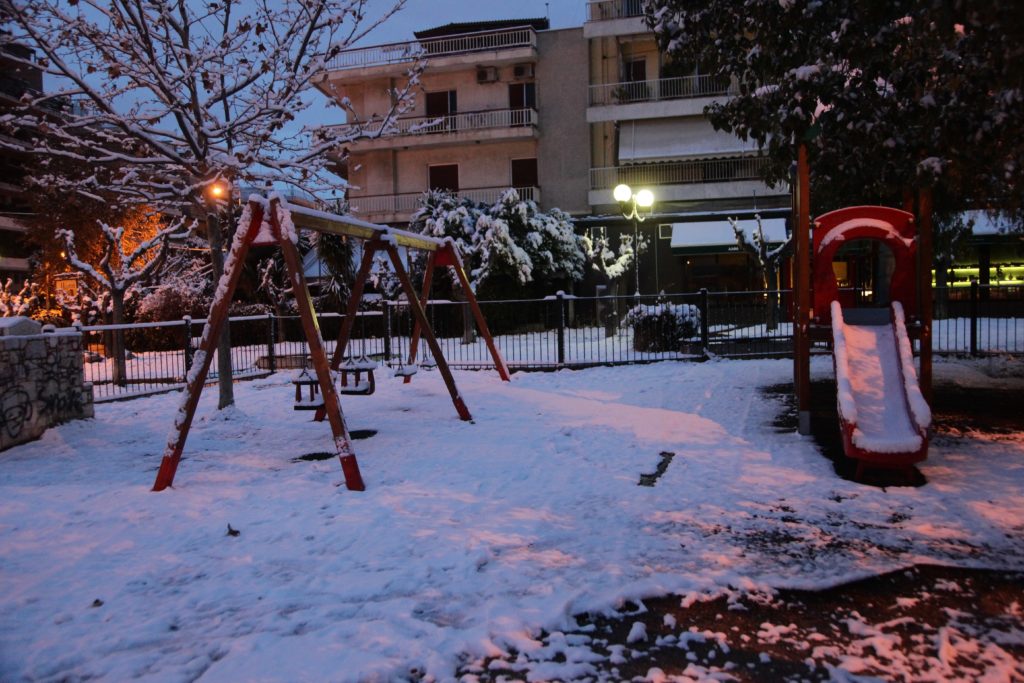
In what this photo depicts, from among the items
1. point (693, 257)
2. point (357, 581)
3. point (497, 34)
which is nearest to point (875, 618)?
point (357, 581)

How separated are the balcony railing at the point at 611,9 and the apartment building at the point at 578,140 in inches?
2.1

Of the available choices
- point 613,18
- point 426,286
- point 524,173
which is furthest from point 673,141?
point 426,286

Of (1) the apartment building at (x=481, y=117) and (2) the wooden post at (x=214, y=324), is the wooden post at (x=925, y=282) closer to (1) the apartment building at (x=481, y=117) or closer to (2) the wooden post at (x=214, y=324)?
(2) the wooden post at (x=214, y=324)

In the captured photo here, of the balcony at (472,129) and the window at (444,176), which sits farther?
the window at (444,176)

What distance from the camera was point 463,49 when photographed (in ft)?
94.6

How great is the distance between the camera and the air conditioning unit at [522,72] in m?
28.6

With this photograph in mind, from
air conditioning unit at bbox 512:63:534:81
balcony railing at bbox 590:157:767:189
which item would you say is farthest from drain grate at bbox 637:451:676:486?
air conditioning unit at bbox 512:63:534:81

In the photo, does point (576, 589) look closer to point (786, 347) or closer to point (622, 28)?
point (786, 347)

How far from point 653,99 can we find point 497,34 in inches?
274

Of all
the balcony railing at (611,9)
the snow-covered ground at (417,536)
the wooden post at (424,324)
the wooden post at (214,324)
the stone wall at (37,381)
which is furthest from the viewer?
the balcony railing at (611,9)

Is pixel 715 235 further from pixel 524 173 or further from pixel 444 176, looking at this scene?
pixel 444 176

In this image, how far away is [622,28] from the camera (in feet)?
86.0

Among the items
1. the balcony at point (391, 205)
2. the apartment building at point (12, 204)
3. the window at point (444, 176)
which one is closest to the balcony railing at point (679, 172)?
the balcony at point (391, 205)

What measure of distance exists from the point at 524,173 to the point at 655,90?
5957 millimetres
